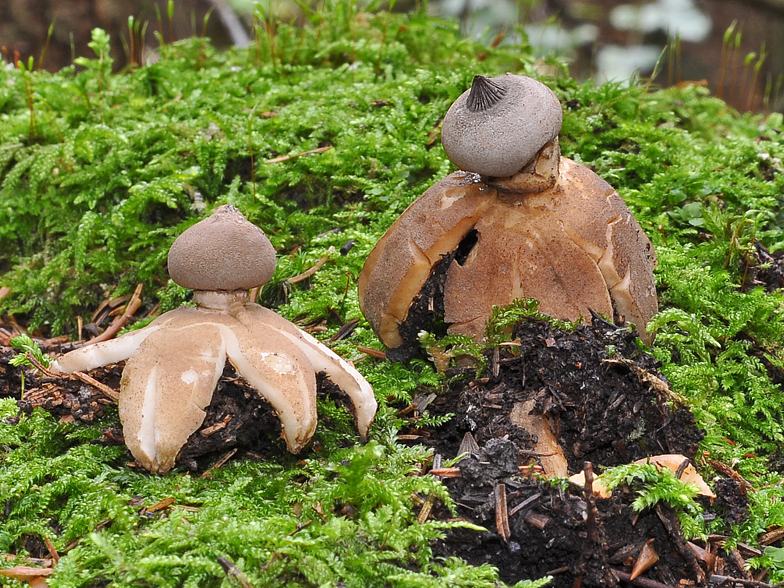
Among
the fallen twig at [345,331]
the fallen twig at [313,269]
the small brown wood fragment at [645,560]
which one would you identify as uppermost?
the small brown wood fragment at [645,560]

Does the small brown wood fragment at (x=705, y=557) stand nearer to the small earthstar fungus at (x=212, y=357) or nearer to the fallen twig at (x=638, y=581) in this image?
the fallen twig at (x=638, y=581)

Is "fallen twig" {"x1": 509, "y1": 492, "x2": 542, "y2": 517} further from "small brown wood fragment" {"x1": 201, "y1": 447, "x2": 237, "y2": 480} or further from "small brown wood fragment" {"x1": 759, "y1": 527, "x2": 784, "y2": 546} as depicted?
"small brown wood fragment" {"x1": 201, "y1": 447, "x2": 237, "y2": 480}

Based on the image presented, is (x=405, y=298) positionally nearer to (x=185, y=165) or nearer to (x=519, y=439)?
(x=519, y=439)

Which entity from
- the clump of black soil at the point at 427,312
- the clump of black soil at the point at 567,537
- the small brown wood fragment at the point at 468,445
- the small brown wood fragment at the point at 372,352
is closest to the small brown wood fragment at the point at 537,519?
the clump of black soil at the point at 567,537

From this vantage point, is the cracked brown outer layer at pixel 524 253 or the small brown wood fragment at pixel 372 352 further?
the small brown wood fragment at pixel 372 352

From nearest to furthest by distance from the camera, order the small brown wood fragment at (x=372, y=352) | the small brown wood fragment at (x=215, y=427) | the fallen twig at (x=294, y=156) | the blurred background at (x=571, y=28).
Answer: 1. the small brown wood fragment at (x=215, y=427)
2. the small brown wood fragment at (x=372, y=352)
3. the fallen twig at (x=294, y=156)
4. the blurred background at (x=571, y=28)

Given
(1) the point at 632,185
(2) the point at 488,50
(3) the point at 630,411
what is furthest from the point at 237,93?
(3) the point at 630,411

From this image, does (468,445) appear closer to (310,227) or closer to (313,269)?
(313,269)
